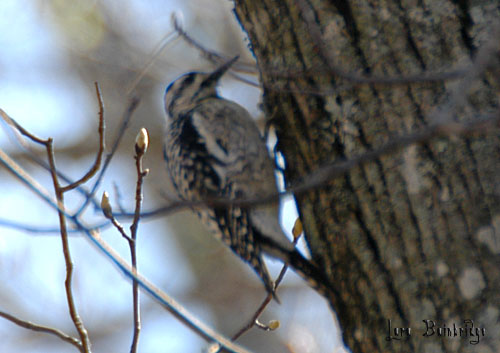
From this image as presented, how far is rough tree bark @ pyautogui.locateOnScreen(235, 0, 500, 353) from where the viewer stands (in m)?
1.86

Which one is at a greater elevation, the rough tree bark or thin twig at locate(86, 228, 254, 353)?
the rough tree bark

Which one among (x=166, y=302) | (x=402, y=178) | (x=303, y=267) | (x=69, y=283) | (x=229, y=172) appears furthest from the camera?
(x=229, y=172)

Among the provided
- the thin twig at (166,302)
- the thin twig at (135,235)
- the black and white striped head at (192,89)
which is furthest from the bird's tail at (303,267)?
the black and white striped head at (192,89)

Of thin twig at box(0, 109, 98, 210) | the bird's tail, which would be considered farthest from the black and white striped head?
thin twig at box(0, 109, 98, 210)

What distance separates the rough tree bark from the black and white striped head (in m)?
1.96


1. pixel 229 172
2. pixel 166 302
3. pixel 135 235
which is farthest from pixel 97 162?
pixel 229 172

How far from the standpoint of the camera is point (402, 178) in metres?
1.98

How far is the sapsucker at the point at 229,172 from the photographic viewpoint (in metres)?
3.52

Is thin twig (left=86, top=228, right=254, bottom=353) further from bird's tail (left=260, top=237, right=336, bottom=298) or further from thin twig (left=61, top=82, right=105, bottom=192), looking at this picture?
bird's tail (left=260, top=237, right=336, bottom=298)

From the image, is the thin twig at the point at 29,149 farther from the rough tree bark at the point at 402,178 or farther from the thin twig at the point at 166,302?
the rough tree bark at the point at 402,178

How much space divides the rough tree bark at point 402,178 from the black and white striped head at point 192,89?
1960 millimetres

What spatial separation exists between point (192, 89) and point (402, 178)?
2595 mm

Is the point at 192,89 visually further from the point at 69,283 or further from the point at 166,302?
the point at 166,302

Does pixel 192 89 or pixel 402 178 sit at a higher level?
pixel 192 89
